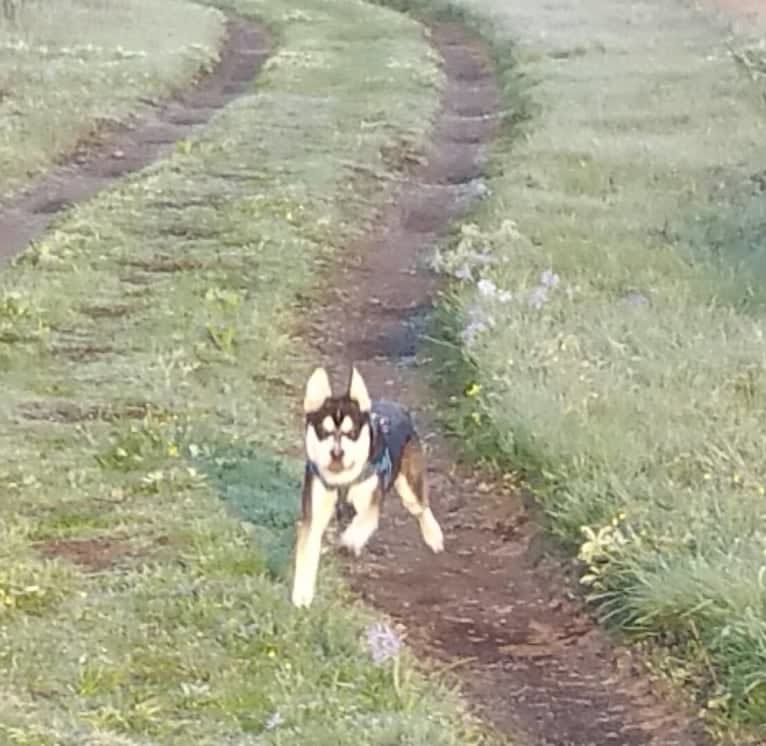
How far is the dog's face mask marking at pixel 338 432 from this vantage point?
287 inches

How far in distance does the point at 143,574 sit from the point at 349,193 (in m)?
10.0

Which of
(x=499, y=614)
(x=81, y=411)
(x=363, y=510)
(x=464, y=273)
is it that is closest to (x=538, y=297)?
(x=464, y=273)

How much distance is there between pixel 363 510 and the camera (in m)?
7.68

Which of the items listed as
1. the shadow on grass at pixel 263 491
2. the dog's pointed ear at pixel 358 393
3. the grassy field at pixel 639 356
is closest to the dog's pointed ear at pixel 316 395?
the dog's pointed ear at pixel 358 393

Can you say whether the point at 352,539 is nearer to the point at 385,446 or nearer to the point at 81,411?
the point at 385,446

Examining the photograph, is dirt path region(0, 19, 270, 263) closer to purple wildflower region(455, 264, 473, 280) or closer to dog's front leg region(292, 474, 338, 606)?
purple wildflower region(455, 264, 473, 280)

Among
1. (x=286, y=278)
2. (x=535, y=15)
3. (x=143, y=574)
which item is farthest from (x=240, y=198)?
(x=535, y=15)

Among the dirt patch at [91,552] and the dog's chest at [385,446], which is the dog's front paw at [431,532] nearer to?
the dog's chest at [385,446]

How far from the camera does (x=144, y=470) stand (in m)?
9.45

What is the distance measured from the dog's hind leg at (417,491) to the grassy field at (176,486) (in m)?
0.50

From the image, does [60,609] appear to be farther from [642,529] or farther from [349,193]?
[349,193]

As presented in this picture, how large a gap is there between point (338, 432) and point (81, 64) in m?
20.3

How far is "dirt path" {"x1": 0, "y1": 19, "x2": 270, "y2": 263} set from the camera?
1694cm

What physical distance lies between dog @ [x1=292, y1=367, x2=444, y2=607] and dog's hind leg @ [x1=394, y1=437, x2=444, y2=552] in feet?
0.18
